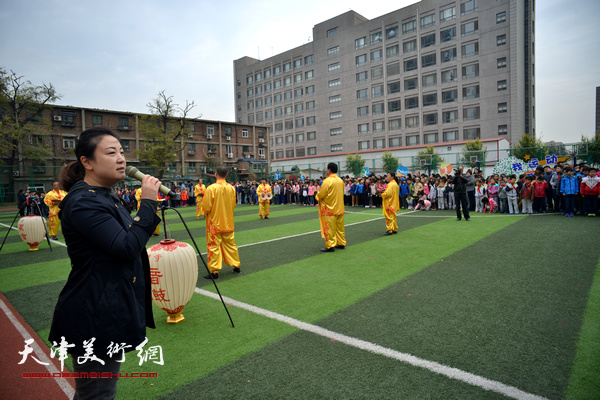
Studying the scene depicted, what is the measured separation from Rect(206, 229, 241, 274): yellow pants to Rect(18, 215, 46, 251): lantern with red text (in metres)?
6.38

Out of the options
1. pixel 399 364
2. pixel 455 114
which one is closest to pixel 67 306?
pixel 399 364

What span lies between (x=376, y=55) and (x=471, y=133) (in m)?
19.6

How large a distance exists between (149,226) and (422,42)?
2205 inches

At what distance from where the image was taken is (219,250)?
654 cm

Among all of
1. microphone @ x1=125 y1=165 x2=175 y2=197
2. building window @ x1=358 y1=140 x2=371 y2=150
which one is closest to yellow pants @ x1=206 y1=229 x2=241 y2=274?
microphone @ x1=125 y1=165 x2=175 y2=197

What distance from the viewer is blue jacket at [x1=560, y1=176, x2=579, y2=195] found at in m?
12.5

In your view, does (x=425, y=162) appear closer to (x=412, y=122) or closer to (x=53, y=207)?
(x=412, y=122)

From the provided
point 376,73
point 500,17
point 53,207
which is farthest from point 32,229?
point 376,73

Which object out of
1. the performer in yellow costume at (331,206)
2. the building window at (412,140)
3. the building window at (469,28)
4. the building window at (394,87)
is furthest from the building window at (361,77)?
the performer in yellow costume at (331,206)

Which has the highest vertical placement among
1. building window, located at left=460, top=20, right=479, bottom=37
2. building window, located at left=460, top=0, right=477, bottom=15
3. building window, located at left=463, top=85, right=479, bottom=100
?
building window, located at left=460, top=0, right=477, bottom=15

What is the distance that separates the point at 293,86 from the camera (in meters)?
67.3

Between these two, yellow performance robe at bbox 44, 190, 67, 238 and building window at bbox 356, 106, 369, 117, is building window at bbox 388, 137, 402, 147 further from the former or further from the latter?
yellow performance robe at bbox 44, 190, 67, 238

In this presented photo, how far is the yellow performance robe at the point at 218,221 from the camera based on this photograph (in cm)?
642

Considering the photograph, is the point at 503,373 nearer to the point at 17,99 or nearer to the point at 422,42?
the point at 17,99
